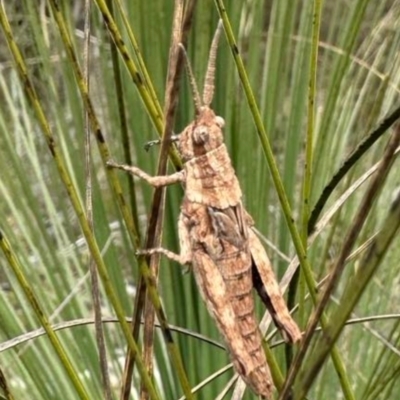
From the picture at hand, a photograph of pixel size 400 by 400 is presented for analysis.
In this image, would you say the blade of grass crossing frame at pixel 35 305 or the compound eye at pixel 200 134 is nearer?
the blade of grass crossing frame at pixel 35 305

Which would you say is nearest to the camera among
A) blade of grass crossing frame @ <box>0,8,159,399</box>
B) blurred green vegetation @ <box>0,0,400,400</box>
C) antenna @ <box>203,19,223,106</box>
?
blade of grass crossing frame @ <box>0,8,159,399</box>

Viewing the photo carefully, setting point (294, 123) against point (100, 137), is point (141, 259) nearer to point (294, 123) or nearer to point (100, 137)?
point (100, 137)

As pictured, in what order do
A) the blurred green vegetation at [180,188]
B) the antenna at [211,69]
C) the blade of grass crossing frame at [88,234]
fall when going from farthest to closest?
1. the blurred green vegetation at [180,188]
2. the antenna at [211,69]
3. the blade of grass crossing frame at [88,234]

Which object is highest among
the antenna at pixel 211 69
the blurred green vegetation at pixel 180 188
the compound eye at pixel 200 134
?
the antenna at pixel 211 69

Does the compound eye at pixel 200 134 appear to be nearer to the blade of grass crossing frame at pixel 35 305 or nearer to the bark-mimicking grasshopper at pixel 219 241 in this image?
the bark-mimicking grasshopper at pixel 219 241

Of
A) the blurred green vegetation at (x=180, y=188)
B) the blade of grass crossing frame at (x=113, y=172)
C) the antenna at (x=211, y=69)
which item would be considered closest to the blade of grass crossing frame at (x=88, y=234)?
the blade of grass crossing frame at (x=113, y=172)

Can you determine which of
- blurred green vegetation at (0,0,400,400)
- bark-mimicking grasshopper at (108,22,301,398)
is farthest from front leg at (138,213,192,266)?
blurred green vegetation at (0,0,400,400)

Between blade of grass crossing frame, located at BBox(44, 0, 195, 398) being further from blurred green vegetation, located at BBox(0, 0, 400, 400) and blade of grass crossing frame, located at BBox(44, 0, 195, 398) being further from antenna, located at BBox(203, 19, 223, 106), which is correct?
blurred green vegetation, located at BBox(0, 0, 400, 400)
